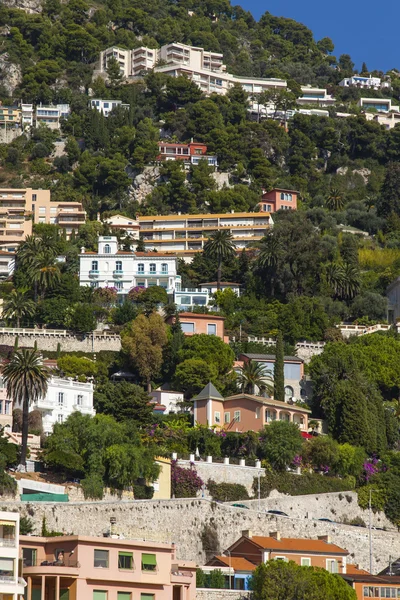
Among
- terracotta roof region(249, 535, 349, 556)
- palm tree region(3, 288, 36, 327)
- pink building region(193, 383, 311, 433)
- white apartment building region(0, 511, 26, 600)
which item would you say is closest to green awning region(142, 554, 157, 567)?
white apartment building region(0, 511, 26, 600)

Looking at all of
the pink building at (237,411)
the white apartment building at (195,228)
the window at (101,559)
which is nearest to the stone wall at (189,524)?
the window at (101,559)

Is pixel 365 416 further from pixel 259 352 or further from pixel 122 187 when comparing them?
pixel 122 187

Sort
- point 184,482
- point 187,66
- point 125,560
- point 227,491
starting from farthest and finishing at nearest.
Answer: point 187,66
point 227,491
point 184,482
point 125,560

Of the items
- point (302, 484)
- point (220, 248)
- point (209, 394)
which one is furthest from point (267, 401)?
point (220, 248)

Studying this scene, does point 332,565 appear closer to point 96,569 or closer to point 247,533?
point 247,533

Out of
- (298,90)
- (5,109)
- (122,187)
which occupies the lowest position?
(122,187)

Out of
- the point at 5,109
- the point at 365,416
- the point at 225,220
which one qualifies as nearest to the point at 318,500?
the point at 365,416

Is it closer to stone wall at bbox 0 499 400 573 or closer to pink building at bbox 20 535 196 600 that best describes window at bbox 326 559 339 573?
stone wall at bbox 0 499 400 573
